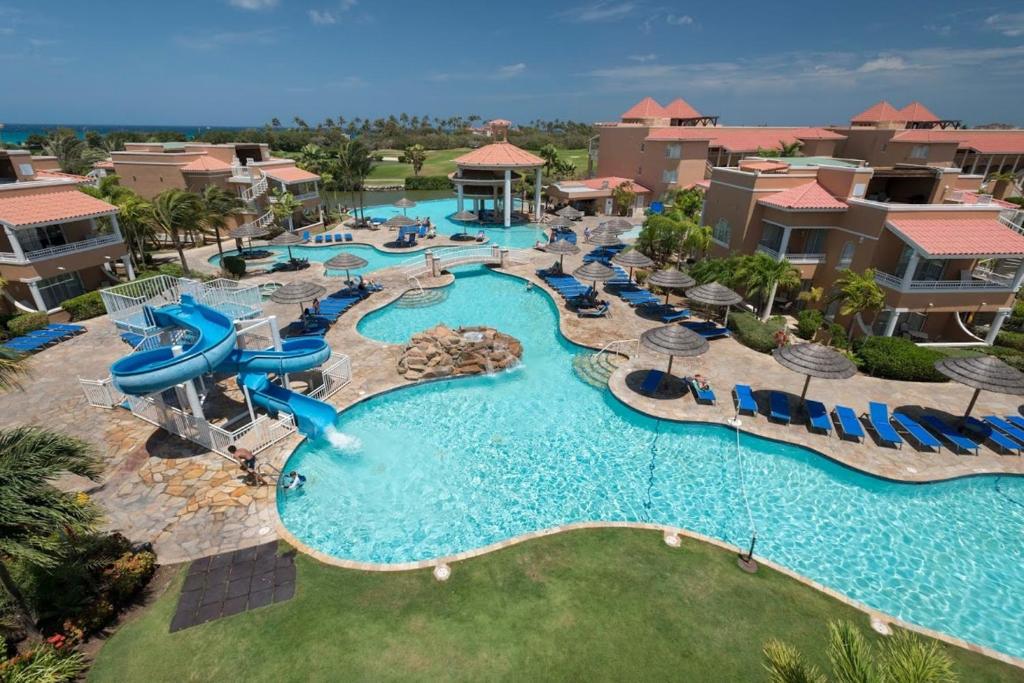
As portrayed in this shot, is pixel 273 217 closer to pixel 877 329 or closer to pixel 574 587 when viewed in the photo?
pixel 574 587

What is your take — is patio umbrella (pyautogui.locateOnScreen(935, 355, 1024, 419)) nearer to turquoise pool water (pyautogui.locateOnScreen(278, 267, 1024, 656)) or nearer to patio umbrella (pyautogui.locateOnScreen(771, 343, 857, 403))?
turquoise pool water (pyautogui.locateOnScreen(278, 267, 1024, 656))

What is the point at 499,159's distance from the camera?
47031 mm

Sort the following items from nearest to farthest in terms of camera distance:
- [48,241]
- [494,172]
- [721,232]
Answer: [48,241]
[721,232]
[494,172]

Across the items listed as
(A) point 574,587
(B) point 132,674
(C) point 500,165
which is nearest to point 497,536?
(A) point 574,587

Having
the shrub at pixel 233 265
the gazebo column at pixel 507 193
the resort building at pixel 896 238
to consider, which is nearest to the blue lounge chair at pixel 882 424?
the resort building at pixel 896 238

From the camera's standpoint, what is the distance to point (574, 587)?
1171 cm

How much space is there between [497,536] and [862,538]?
419 inches

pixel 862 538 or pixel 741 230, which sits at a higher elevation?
pixel 741 230

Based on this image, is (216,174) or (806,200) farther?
(216,174)

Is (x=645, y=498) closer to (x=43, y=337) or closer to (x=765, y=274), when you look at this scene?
(x=765, y=274)

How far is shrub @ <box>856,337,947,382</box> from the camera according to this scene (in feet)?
69.5

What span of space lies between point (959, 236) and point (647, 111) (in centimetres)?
4959

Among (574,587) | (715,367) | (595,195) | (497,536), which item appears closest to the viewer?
(574,587)

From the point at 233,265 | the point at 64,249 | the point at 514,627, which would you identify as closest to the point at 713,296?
Result: the point at 514,627
